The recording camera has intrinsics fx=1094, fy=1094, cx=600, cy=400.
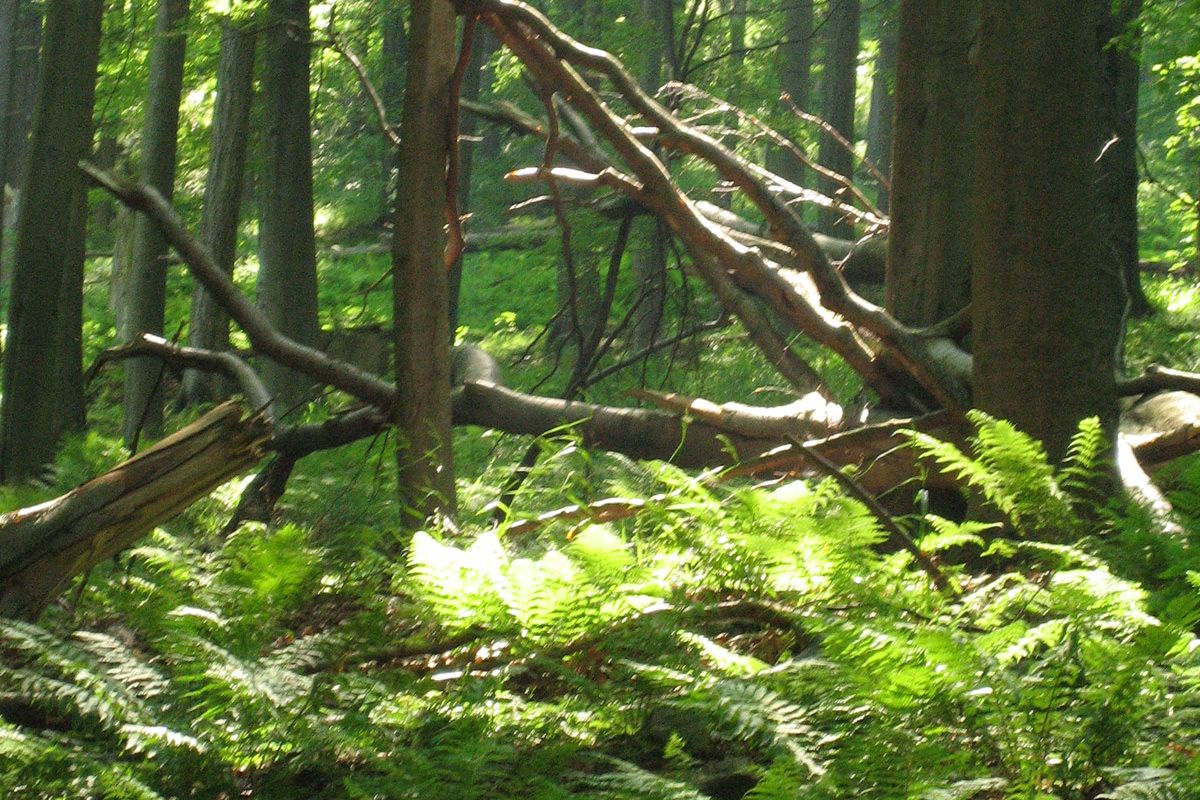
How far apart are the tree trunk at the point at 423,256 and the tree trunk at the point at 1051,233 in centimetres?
261

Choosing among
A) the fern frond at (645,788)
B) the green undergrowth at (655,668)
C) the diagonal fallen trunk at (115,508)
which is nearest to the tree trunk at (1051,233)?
the green undergrowth at (655,668)

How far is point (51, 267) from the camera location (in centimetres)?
1050

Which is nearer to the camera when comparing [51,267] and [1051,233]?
[1051,233]

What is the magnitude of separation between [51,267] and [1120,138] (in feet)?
30.5

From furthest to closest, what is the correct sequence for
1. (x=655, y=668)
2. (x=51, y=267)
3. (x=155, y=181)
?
(x=155, y=181)
(x=51, y=267)
(x=655, y=668)

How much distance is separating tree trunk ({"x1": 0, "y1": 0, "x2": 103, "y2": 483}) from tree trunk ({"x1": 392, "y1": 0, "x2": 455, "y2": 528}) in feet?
20.8

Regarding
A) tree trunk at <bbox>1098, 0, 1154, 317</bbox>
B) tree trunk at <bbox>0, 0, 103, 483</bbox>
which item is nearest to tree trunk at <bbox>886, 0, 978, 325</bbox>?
tree trunk at <bbox>1098, 0, 1154, 317</bbox>

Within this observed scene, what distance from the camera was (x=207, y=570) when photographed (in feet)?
15.2

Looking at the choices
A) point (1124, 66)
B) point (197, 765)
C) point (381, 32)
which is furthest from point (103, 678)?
point (381, 32)

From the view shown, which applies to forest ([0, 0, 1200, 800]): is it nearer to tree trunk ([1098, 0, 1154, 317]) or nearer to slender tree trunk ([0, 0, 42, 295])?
tree trunk ([1098, 0, 1154, 317])

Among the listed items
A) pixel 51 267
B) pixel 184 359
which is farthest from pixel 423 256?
pixel 51 267

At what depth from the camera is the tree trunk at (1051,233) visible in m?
4.72

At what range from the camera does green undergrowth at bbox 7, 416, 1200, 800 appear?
2584 millimetres

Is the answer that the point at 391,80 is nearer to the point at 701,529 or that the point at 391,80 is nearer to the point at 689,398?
the point at 689,398
